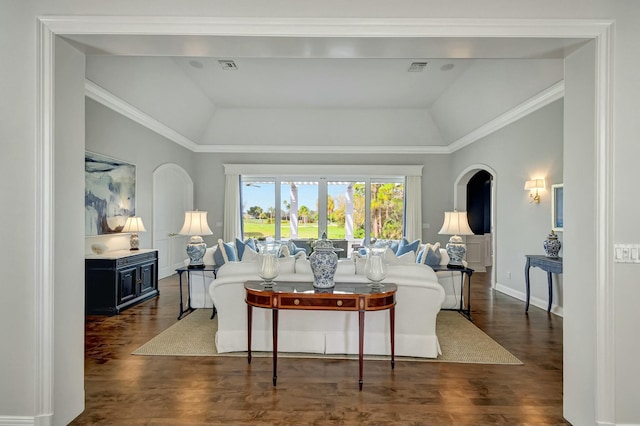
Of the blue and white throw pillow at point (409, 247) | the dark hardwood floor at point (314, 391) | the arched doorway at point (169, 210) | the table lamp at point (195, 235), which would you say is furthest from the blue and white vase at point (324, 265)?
the arched doorway at point (169, 210)

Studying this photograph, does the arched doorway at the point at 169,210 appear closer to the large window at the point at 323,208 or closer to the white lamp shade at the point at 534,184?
the large window at the point at 323,208

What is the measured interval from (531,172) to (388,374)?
13.7ft

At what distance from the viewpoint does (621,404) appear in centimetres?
212

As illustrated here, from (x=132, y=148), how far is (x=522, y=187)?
6.62 m

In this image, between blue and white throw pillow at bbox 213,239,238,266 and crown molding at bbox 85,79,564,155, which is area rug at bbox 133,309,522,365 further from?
crown molding at bbox 85,79,564,155

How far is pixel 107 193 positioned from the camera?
5.32 m

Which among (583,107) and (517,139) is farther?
(517,139)

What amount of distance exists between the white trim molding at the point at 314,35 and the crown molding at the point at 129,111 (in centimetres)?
272

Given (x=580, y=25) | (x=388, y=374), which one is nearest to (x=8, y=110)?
(x=388, y=374)

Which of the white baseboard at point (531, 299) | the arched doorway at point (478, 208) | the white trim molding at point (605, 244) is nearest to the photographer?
the white trim molding at point (605, 244)

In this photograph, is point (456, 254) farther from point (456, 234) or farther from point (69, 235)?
point (69, 235)

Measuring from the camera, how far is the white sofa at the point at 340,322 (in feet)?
10.5

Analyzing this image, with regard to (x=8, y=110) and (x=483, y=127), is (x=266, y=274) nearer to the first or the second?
(x=8, y=110)

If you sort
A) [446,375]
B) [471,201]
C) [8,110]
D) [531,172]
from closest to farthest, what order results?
[8,110], [446,375], [531,172], [471,201]
